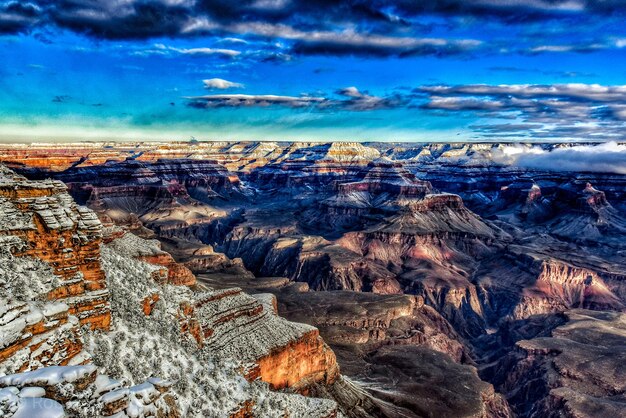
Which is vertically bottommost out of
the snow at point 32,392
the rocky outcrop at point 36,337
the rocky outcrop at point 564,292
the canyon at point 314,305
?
the rocky outcrop at point 564,292

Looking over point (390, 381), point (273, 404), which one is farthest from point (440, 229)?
point (273, 404)

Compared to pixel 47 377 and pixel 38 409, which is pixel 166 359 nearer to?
pixel 47 377

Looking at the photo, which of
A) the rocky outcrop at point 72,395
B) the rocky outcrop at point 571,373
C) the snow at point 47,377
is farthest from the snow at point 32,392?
the rocky outcrop at point 571,373

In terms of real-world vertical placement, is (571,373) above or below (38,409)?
below

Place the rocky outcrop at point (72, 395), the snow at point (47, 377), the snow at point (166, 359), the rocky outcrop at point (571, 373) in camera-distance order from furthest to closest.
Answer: the rocky outcrop at point (571, 373)
the snow at point (166, 359)
the snow at point (47, 377)
the rocky outcrop at point (72, 395)

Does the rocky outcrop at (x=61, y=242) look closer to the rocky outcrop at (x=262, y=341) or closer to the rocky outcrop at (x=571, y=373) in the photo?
the rocky outcrop at (x=262, y=341)

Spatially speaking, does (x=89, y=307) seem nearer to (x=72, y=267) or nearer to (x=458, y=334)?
(x=72, y=267)

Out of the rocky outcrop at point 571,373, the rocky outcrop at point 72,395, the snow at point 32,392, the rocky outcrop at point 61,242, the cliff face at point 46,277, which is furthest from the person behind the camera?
the rocky outcrop at point 571,373

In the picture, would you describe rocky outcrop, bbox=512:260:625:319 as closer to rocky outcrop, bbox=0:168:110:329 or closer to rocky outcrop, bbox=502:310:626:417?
rocky outcrop, bbox=502:310:626:417

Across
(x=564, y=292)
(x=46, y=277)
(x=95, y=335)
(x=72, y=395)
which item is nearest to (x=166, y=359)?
(x=95, y=335)
